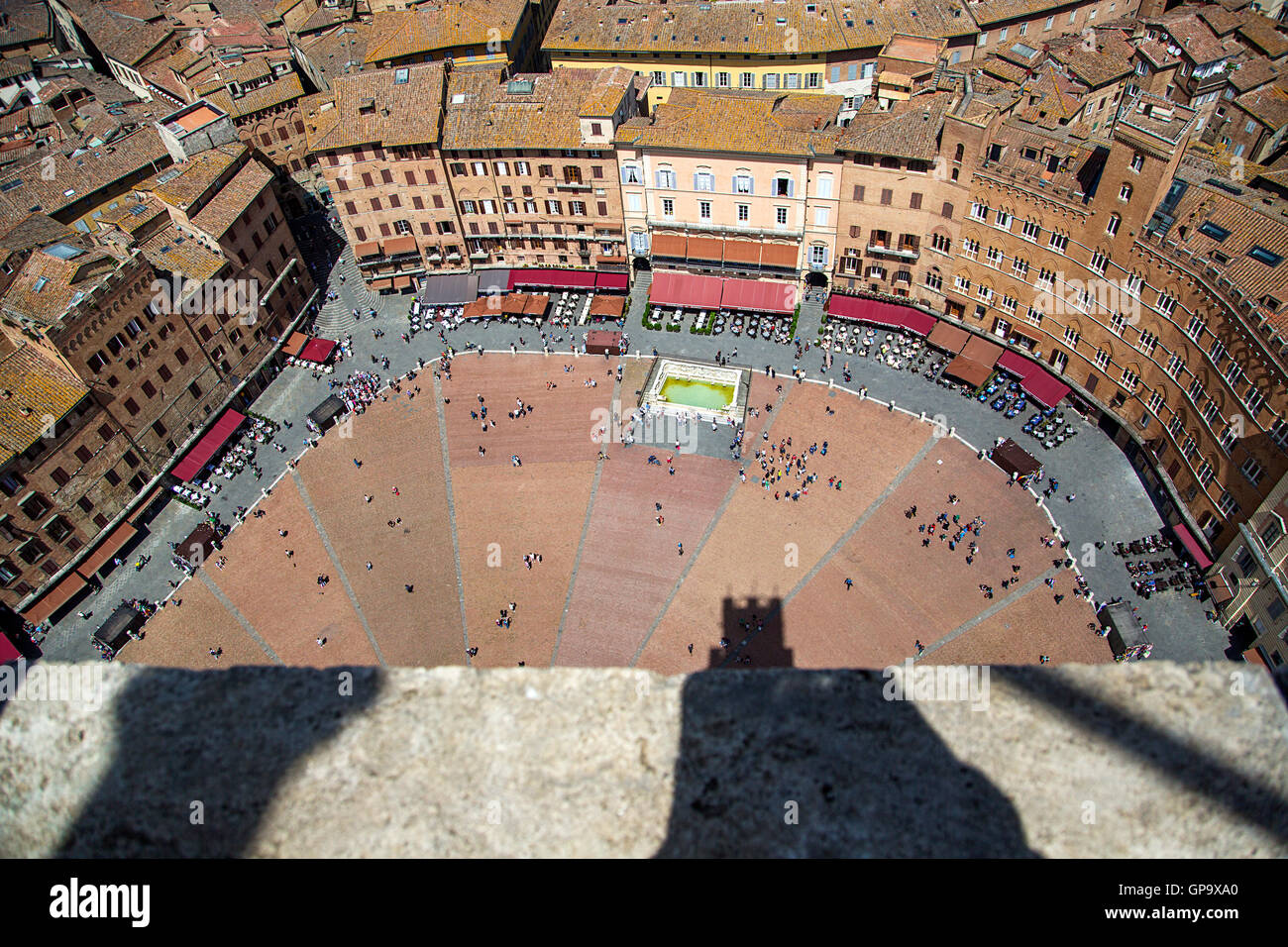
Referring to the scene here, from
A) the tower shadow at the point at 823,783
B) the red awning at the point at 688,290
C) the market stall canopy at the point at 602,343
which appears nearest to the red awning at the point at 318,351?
the market stall canopy at the point at 602,343

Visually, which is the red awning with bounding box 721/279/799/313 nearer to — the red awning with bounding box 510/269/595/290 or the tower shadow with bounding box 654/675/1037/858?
the red awning with bounding box 510/269/595/290

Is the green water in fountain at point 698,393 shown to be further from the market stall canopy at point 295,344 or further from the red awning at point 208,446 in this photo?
the red awning at point 208,446

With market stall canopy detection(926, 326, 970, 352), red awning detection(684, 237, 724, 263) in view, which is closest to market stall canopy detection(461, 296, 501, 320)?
red awning detection(684, 237, 724, 263)

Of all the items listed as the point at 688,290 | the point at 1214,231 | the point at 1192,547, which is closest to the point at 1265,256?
the point at 1214,231

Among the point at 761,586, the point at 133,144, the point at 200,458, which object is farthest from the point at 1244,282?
the point at 133,144

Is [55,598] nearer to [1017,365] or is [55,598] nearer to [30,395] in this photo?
[30,395]
